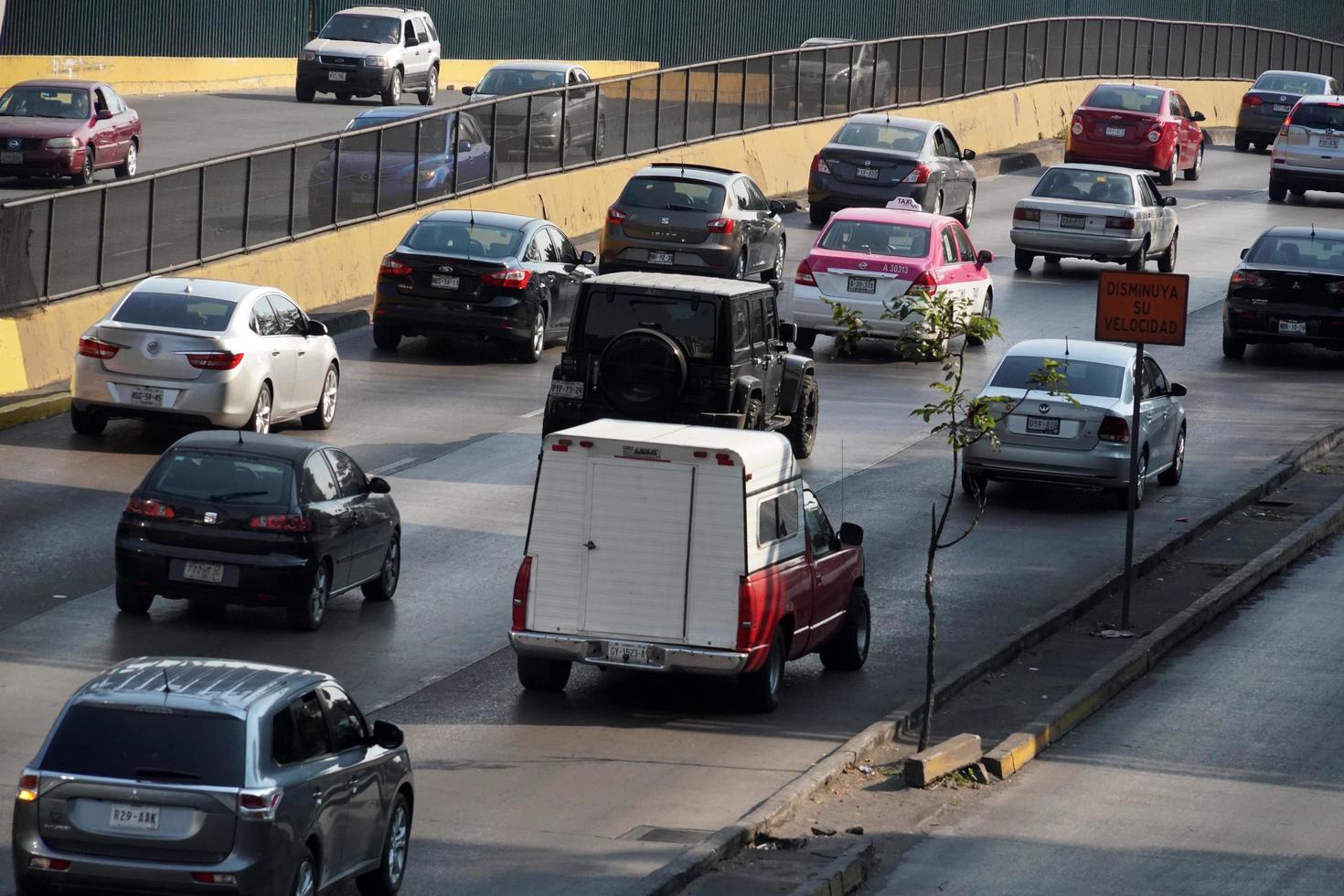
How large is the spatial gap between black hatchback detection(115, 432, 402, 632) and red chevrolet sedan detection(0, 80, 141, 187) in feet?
72.7

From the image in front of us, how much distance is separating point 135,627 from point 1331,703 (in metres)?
8.74

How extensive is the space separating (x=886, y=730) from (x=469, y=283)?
1380 centimetres

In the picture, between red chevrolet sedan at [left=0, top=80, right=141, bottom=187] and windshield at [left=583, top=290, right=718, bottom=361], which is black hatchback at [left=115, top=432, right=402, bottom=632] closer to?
windshield at [left=583, top=290, right=718, bottom=361]

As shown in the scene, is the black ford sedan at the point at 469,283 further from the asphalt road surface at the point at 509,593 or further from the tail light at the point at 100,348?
the tail light at the point at 100,348

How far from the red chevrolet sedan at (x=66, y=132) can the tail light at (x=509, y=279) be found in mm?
13043

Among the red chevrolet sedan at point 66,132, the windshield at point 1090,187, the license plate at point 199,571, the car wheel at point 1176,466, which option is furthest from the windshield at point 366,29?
the license plate at point 199,571

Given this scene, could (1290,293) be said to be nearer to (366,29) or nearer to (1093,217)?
(1093,217)

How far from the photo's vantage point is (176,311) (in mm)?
22906

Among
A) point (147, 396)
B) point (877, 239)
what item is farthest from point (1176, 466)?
point (147, 396)

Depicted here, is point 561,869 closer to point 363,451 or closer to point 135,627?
point 135,627

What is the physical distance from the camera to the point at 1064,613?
1914 centimetres

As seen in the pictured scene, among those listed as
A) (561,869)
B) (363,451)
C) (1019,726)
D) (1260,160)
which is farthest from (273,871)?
(1260,160)

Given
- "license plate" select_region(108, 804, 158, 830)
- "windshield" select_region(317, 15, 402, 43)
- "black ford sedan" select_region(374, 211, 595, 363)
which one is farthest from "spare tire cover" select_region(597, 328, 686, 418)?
"windshield" select_region(317, 15, 402, 43)

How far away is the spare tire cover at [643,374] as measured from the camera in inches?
844
